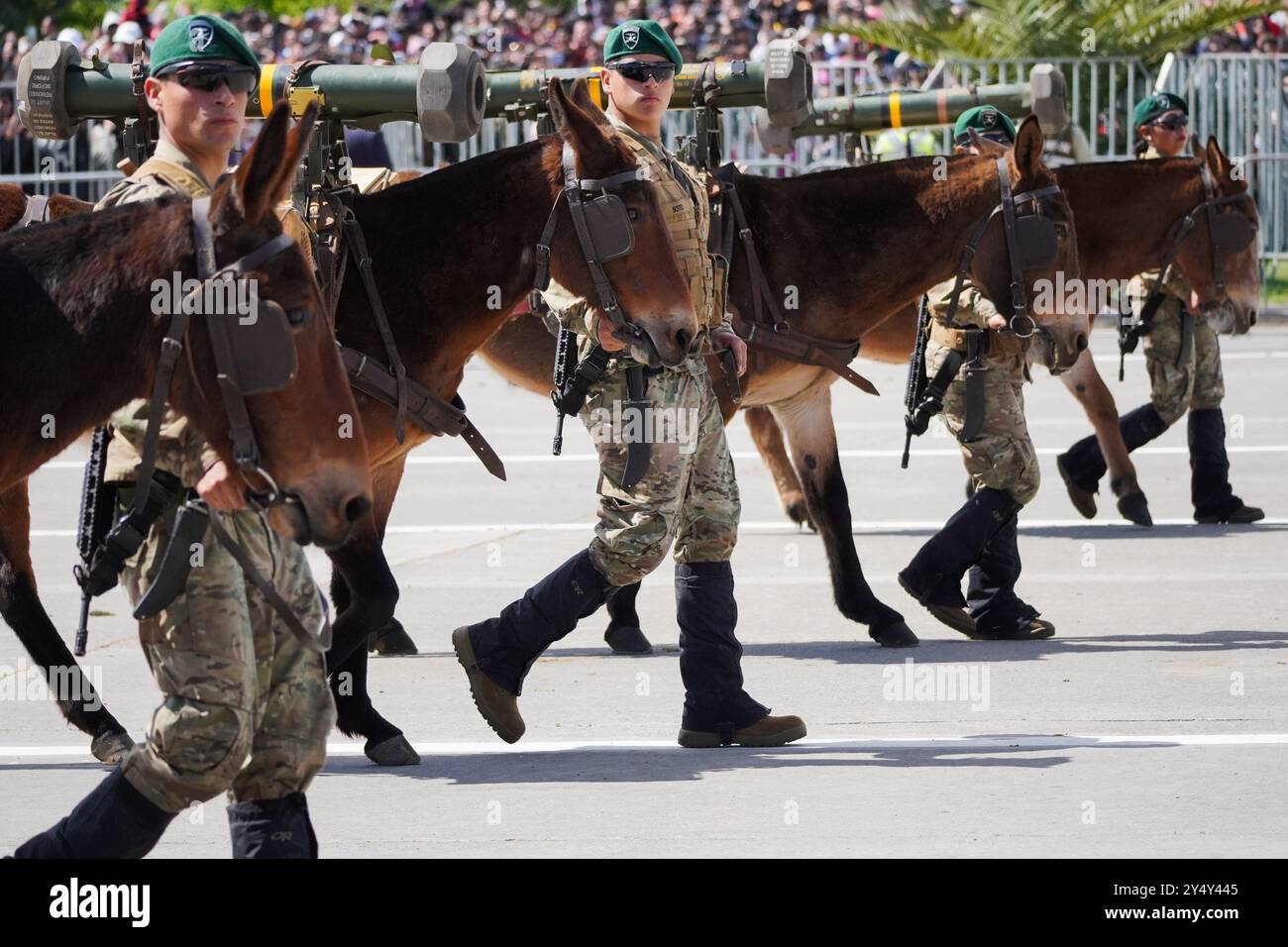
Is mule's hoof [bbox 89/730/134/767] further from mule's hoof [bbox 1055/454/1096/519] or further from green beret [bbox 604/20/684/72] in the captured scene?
mule's hoof [bbox 1055/454/1096/519]

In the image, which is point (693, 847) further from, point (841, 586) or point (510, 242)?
point (841, 586)

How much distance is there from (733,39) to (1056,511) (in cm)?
1298

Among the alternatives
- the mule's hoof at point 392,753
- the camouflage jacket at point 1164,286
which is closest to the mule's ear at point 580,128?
the mule's hoof at point 392,753

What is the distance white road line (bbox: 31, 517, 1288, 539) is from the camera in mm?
A: 11836

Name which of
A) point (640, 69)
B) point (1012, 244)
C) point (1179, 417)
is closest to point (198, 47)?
point (640, 69)

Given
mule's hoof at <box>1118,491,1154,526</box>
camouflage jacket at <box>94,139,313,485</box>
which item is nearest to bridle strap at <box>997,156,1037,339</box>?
mule's hoof at <box>1118,491,1154,526</box>

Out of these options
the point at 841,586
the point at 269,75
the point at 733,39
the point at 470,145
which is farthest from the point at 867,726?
the point at 733,39

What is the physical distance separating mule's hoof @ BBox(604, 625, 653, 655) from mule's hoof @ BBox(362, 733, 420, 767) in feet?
6.67

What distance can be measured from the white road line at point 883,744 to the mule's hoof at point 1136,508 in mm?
4719

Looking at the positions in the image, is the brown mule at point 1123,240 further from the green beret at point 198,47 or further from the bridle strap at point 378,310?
the green beret at point 198,47

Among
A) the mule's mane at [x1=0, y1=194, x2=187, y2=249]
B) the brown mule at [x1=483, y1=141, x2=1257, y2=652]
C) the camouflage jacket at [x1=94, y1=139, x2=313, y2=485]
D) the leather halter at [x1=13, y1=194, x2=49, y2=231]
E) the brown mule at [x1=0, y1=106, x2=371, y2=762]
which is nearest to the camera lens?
the brown mule at [x1=0, y1=106, x2=371, y2=762]

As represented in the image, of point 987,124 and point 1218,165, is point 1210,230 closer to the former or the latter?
point 1218,165

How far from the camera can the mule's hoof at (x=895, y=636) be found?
884 centimetres

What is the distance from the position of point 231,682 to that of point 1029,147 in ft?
17.5
